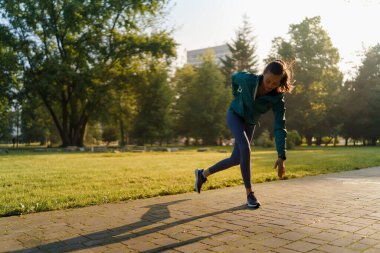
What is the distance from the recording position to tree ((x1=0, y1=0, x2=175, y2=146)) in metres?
29.8

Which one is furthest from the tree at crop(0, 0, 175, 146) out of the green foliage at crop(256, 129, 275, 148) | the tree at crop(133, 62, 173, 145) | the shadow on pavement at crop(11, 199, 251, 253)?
the shadow on pavement at crop(11, 199, 251, 253)

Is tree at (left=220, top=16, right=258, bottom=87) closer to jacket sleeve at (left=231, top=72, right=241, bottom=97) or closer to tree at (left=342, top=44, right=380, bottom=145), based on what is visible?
tree at (left=342, top=44, right=380, bottom=145)

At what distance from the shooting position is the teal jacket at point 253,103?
4.60 m

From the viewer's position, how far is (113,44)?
1292 inches

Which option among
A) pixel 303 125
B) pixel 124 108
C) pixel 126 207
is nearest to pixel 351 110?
pixel 303 125

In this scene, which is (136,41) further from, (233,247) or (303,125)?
(233,247)

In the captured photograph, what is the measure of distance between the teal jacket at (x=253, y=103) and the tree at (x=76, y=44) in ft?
85.3

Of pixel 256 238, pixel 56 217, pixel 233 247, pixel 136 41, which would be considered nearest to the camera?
pixel 233 247

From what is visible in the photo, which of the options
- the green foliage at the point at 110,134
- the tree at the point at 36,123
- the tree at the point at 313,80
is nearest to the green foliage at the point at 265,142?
the tree at the point at 313,80

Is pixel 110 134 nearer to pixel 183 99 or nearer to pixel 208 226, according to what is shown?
pixel 183 99

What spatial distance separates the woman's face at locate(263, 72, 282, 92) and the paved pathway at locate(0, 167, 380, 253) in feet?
5.01

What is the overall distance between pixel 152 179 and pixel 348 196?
3985 millimetres

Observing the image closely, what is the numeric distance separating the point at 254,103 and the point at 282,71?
578 millimetres

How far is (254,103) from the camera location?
15.6 ft
